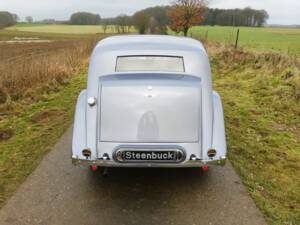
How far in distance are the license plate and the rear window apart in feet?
3.38

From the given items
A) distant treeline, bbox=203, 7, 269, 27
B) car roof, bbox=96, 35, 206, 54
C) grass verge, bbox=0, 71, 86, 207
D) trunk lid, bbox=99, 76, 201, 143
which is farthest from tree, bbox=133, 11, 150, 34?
trunk lid, bbox=99, 76, 201, 143

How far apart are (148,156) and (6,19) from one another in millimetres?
100463

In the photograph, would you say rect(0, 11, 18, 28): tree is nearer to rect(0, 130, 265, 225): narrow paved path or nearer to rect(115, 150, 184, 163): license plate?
rect(0, 130, 265, 225): narrow paved path

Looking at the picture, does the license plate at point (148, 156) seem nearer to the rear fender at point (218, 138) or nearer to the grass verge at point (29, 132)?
the rear fender at point (218, 138)

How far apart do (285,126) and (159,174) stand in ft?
12.1

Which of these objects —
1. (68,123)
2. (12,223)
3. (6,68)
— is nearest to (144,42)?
(12,223)

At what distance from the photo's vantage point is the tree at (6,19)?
89.7 meters

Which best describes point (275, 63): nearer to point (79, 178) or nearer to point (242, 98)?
point (242, 98)

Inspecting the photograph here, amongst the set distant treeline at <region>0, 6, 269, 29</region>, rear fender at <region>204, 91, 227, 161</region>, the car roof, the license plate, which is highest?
A: distant treeline at <region>0, 6, 269, 29</region>

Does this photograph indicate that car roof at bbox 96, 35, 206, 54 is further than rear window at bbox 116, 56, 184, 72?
Yes

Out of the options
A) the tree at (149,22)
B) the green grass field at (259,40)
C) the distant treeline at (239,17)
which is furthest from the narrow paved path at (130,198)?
the distant treeline at (239,17)

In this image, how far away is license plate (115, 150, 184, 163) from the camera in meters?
3.76

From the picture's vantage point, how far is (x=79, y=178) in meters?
4.64

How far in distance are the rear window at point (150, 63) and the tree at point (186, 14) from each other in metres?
34.7
